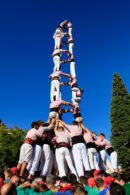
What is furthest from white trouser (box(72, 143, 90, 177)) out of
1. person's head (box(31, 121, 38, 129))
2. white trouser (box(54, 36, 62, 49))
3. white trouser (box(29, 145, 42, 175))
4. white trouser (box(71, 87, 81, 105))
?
white trouser (box(54, 36, 62, 49))

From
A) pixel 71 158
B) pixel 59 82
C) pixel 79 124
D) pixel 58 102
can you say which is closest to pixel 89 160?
pixel 71 158

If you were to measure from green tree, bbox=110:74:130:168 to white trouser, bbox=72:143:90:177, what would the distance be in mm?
18306

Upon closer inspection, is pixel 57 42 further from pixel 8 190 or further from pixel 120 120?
pixel 120 120

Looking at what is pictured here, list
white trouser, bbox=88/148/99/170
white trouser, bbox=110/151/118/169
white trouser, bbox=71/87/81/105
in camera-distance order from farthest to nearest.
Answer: white trouser, bbox=71/87/81/105, white trouser, bbox=110/151/118/169, white trouser, bbox=88/148/99/170

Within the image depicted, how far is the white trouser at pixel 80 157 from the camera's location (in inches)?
394

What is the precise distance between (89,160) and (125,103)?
72.4 ft

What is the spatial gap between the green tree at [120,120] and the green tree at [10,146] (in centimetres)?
1238

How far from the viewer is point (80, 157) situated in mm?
10055

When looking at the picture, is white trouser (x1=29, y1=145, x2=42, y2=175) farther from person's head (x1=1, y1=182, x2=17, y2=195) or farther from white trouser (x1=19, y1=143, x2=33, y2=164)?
person's head (x1=1, y1=182, x2=17, y2=195)

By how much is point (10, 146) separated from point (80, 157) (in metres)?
26.1

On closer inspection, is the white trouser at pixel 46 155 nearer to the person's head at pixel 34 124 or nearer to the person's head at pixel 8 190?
the person's head at pixel 34 124

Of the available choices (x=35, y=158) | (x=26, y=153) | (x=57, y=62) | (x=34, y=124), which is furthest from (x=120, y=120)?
(x=26, y=153)

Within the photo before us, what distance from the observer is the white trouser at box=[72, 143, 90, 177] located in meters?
10.0

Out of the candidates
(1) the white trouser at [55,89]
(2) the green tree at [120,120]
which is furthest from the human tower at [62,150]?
(2) the green tree at [120,120]
